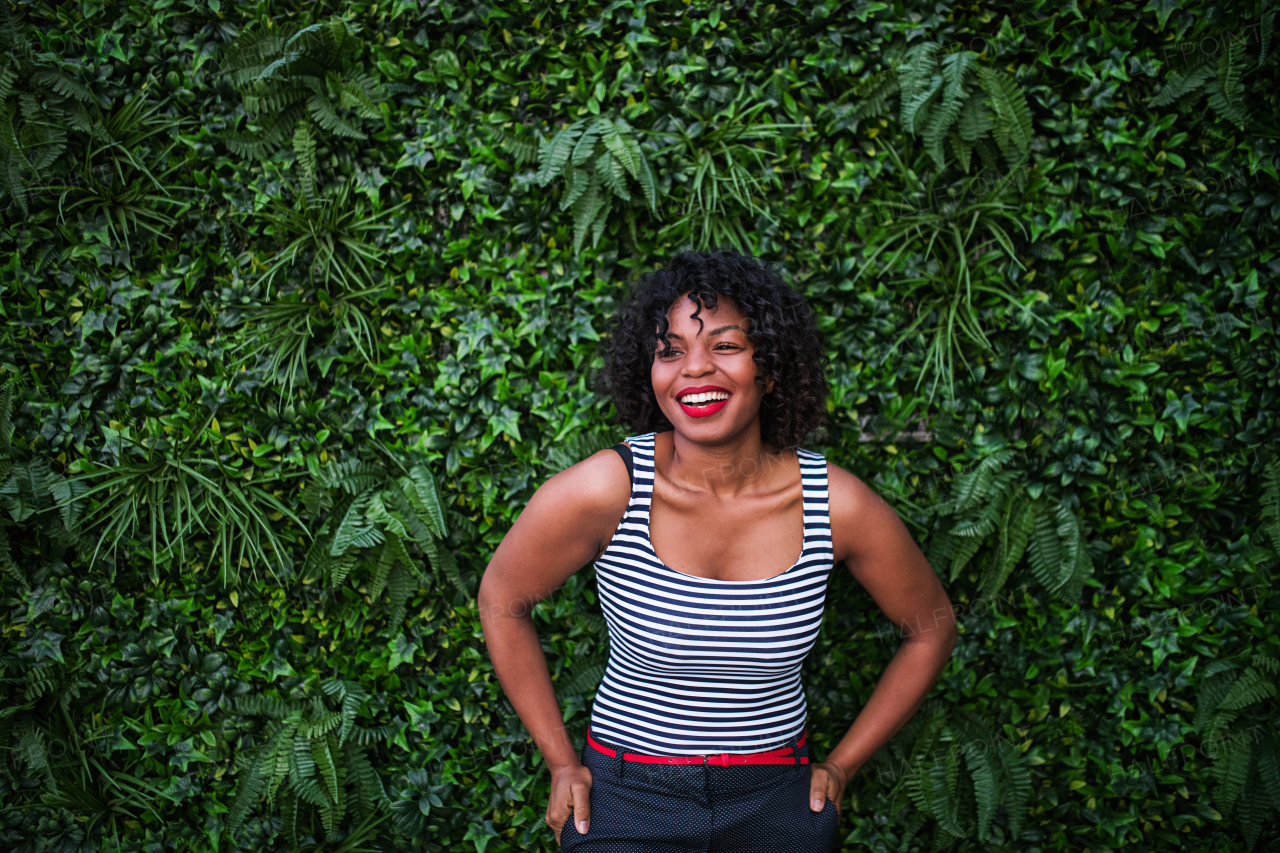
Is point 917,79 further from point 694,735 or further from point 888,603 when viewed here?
point 694,735

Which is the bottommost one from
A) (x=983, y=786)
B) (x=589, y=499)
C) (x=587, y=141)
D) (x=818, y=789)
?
(x=983, y=786)

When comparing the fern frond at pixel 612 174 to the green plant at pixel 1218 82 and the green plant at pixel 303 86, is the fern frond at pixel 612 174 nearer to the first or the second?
the green plant at pixel 303 86

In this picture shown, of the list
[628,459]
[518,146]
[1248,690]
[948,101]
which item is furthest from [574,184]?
[1248,690]

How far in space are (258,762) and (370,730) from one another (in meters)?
0.43

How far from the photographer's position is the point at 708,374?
6.24ft

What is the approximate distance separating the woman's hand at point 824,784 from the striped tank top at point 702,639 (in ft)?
0.58

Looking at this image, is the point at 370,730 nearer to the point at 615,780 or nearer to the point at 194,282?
the point at 615,780

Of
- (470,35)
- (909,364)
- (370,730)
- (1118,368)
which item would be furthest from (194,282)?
(1118,368)

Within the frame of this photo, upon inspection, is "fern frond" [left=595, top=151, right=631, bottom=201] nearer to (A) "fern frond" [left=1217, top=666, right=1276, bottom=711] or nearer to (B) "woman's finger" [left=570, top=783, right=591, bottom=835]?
(B) "woman's finger" [left=570, top=783, right=591, bottom=835]

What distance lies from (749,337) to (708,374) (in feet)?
0.54

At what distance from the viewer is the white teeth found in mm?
1909

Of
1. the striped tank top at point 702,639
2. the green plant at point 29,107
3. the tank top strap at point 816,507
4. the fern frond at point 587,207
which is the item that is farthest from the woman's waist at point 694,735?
the green plant at point 29,107

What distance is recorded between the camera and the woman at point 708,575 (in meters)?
1.93

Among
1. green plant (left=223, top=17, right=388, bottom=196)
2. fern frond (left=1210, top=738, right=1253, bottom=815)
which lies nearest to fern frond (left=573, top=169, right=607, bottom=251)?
green plant (left=223, top=17, right=388, bottom=196)
